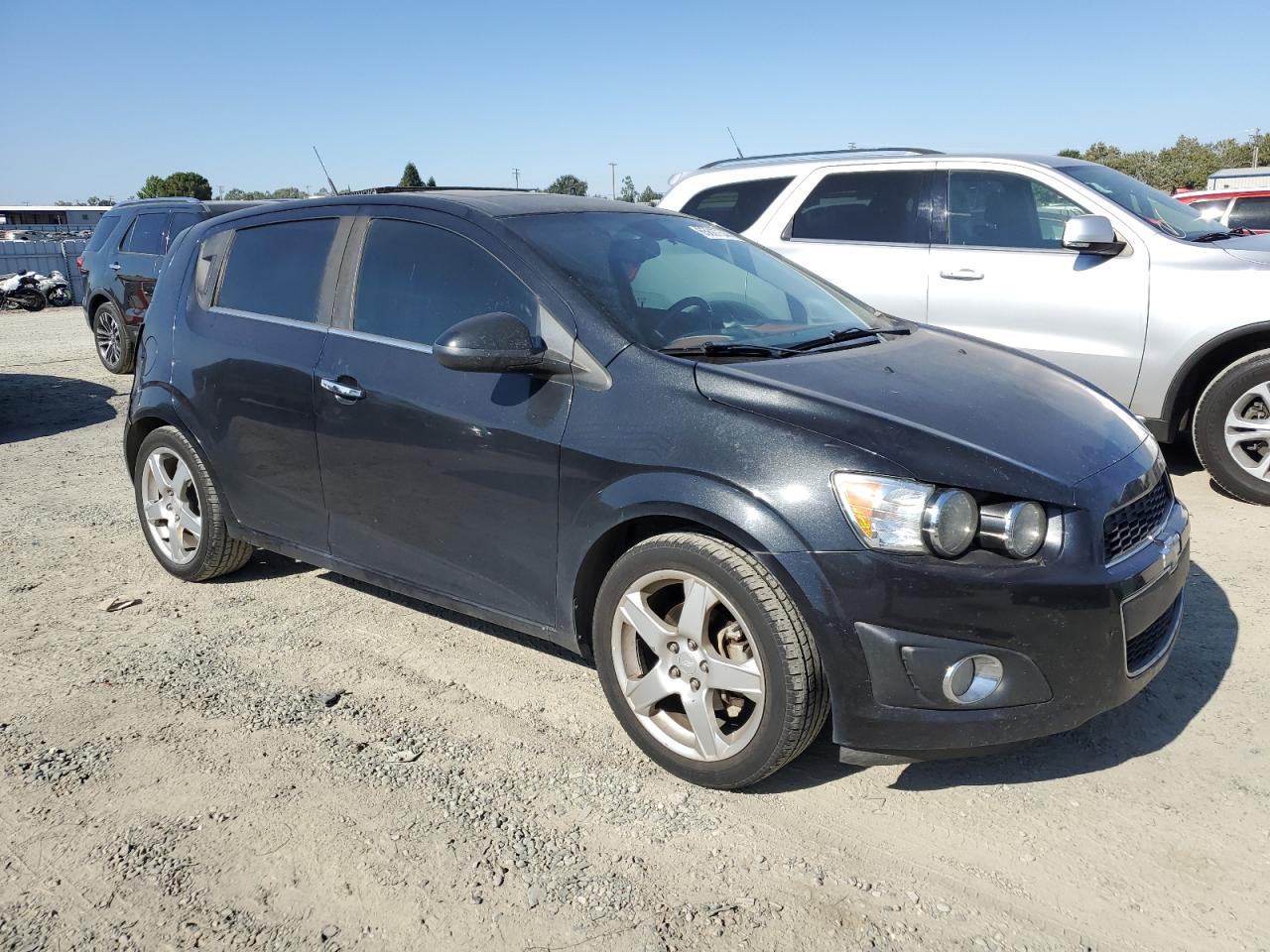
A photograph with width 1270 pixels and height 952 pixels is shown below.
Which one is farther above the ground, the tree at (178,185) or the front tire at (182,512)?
the tree at (178,185)

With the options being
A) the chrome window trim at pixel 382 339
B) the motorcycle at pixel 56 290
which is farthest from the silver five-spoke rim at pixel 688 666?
the motorcycle at pixel 56 290

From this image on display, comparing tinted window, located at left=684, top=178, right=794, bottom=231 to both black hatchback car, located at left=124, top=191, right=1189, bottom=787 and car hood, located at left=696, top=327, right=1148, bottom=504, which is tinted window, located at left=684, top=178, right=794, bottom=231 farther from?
car hood, located at left=696, top=327, right=1148, bottom=504

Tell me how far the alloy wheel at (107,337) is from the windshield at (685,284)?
9.54 metres

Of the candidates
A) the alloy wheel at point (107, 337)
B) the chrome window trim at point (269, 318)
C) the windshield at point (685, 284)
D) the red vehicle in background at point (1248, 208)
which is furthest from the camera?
the red vehicle in background at point (1248, 208)

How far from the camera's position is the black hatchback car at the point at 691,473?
2715 mm

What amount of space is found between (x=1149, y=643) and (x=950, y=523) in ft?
2.72

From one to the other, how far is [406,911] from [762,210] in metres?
→ 5.62

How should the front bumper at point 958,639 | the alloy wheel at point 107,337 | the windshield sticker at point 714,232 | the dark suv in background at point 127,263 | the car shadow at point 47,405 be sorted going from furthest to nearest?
the alloy wheel at point 107,337
the dark suv in background at point 127,263
the car shadow at point 47,405
the windshield sticker at point 714,232
the front bumper at point 958,639

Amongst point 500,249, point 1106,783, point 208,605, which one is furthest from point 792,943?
point 208,605

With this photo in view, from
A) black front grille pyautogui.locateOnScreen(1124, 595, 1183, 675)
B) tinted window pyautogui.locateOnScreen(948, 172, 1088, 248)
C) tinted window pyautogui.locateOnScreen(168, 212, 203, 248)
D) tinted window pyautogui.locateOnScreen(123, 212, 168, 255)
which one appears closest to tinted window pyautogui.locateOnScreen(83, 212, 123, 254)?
tinted window pyautogui.locateOnScreen(123, 212, 168, 255)

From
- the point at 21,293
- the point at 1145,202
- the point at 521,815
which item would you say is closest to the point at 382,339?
the point at 521,815

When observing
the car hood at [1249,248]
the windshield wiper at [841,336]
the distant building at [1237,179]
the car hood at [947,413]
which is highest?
the distant building at [1237,179]

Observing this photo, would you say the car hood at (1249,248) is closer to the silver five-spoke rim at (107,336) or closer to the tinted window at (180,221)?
the tinted window at (180,221)

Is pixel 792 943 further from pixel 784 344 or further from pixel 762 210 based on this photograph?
pixel 762 210
